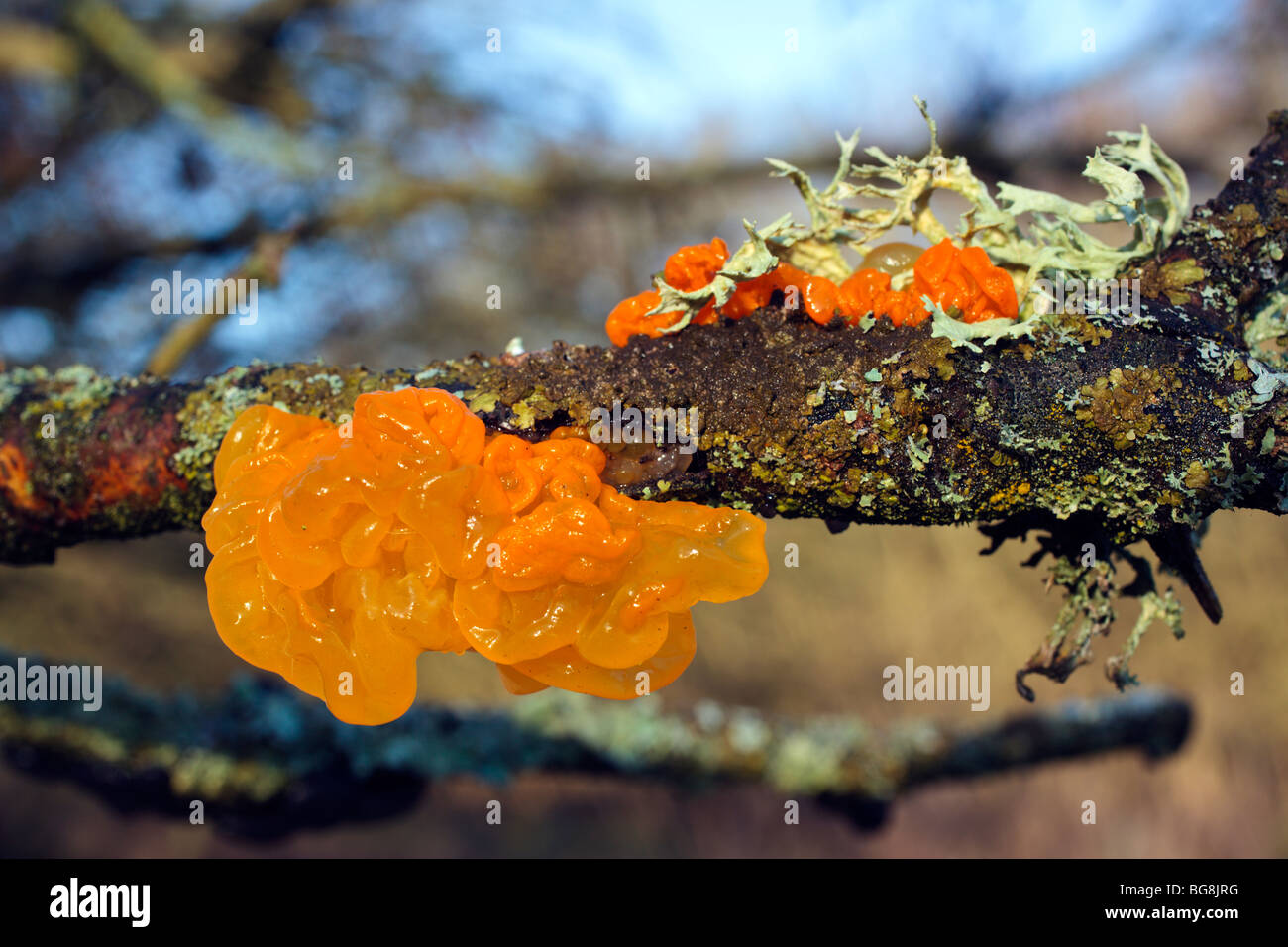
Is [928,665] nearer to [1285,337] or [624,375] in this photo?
[1285,337]

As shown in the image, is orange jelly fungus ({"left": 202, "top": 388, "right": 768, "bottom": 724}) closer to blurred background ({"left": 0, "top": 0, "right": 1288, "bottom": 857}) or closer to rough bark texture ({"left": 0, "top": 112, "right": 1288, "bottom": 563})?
rough bark texture ({"left": 0, "top": 112, "right": 1288, "bottom": 563})

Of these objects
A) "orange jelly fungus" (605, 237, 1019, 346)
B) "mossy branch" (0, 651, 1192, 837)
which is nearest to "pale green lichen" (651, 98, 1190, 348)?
"orange jelly fungus" (605, 237, 1019, 346)

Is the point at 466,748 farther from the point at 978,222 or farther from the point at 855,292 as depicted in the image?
the point at 978,222

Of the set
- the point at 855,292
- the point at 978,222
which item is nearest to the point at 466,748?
the point at 855,292

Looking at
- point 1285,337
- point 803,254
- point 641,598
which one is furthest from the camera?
point 803,254

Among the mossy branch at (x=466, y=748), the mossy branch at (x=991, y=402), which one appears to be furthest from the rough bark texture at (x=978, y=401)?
the mossy branch at (x=466, y=748)

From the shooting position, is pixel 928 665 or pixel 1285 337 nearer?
pixel 1285 337
